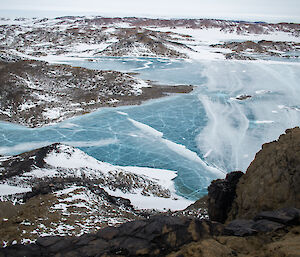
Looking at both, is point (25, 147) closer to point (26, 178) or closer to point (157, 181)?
point (26, 178)

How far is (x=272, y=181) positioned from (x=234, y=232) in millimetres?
2528

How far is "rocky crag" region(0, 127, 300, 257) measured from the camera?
14.6 feet

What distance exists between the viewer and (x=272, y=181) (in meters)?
6.92

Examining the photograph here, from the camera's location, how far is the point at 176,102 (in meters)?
34.7

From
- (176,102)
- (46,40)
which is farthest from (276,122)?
(46,40)

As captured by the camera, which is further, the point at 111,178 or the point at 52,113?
the point at 52,113

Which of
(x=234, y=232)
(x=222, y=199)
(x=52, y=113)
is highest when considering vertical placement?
(x=234, y=232)

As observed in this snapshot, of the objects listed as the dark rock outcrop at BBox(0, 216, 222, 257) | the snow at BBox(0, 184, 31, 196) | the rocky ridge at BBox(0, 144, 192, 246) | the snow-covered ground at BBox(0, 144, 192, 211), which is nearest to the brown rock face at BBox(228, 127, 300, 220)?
the dark rock outcrop at BBox(0, 216, 222, 257)

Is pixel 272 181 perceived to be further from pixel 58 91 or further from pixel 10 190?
pixel 58 91

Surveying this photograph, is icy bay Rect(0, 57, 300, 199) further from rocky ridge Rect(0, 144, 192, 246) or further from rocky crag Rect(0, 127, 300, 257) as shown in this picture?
rocky crag Rect(0, 127, 300, 257)

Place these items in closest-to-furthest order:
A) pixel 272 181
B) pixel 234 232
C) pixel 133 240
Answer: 1. pixel 234 232
2. pixel 133 240
3. pixel 272 181

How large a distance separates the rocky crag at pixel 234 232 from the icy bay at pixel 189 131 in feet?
29.3

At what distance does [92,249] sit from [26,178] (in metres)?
10.8

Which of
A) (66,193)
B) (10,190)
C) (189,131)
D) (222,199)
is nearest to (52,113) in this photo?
(189,131)
